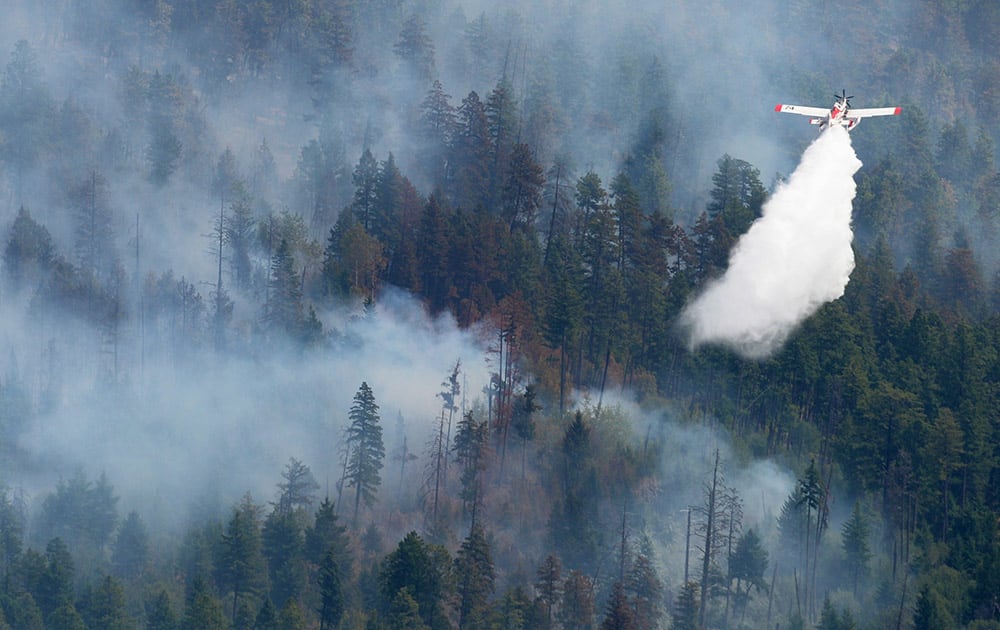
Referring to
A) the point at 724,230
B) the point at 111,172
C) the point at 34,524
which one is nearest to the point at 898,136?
the point at 724,230

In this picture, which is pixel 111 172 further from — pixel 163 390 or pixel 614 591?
pixel 614 591

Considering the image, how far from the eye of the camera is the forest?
108 m

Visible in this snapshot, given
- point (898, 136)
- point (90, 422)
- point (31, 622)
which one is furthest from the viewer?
point (898, 136)

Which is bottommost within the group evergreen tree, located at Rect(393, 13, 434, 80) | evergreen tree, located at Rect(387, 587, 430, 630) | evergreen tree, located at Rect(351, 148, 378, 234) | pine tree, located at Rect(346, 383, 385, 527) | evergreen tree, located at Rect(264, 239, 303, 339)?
evergreen tree, located at Rect(387, 587, 430, 630)

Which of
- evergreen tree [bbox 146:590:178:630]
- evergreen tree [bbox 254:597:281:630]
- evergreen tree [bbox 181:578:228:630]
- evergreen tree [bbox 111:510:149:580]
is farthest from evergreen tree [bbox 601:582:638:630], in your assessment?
evergreen tree [bbox 111:510:149:580]

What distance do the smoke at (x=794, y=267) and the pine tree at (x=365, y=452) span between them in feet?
67.5

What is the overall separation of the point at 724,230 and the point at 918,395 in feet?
54.9

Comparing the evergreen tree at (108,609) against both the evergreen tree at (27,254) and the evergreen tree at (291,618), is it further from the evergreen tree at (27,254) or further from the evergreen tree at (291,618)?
the evergreen tree at (27,254)

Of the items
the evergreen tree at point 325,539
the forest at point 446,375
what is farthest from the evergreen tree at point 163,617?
the evergreen tree at point 325,539

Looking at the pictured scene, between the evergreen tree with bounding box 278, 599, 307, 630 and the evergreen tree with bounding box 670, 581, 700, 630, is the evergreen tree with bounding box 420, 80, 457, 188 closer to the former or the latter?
the evergreen tree with bounding box 670, 581, 700, 630

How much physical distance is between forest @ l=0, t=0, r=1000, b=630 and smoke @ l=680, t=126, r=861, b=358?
48.9 inches

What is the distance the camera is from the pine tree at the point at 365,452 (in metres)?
111

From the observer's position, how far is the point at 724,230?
409ft

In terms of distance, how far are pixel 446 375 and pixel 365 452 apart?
31.5ft
